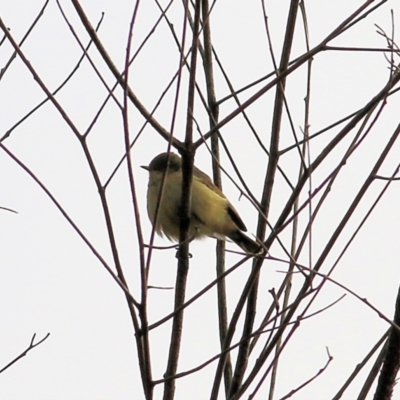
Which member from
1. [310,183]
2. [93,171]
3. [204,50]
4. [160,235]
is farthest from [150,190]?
[93,171]

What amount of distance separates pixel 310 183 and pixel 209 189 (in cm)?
294

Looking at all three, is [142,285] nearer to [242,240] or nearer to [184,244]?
[184,244]

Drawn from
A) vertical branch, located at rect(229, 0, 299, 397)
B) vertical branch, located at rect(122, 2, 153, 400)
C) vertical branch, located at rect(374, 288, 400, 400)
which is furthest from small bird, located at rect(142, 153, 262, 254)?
vertical branch, located at rect(374, 288, 400, 400)

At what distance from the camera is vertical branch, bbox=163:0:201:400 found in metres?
2.20

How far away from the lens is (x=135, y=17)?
2.24m

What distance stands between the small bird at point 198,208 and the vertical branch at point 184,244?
2262 millimetres

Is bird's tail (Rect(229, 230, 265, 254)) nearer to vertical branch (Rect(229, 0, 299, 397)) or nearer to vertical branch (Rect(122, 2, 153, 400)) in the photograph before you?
vertical branch (Rect(229, 0, 299, 397))

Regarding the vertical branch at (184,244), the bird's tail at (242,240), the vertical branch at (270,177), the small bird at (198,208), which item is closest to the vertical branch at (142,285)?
the vertical branch at (184,244)

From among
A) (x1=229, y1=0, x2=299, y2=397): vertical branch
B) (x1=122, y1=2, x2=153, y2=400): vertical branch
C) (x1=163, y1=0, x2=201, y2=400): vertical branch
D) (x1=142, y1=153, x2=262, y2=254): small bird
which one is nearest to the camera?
(x1=122, y1=2, x2=153, y2=400): vertical branch

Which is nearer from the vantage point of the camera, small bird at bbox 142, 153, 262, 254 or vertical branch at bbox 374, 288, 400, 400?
vertical branch at bbox 374, 288, 400, 400

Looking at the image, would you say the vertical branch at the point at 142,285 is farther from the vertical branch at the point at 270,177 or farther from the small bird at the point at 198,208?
the small bird at the point at 198,208

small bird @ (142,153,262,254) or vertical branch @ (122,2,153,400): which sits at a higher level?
small bird @ (142,153,262,254)

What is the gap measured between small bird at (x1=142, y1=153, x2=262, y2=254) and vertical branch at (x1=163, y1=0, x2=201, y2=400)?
2262mm

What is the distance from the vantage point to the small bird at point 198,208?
5.27 m
